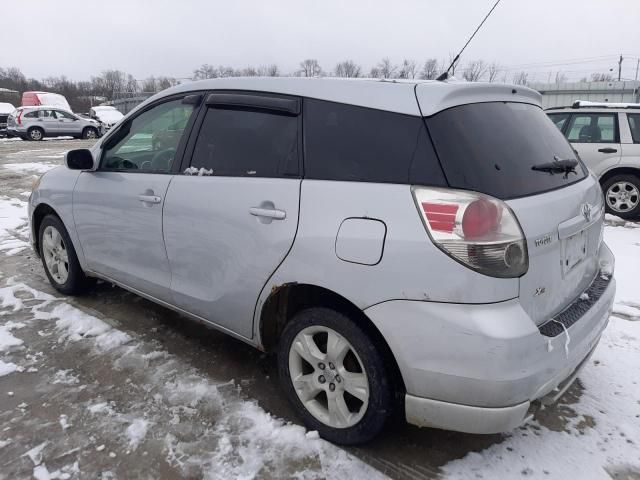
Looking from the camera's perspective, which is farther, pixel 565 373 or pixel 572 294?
pixel 572 294

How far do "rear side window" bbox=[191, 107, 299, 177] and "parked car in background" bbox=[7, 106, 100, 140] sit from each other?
2524 cm

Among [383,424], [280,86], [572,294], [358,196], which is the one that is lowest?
[383,424]

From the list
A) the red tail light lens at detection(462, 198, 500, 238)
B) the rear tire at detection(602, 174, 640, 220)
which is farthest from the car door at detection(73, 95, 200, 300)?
the rear tire at detection(602, 174, 640, 220)

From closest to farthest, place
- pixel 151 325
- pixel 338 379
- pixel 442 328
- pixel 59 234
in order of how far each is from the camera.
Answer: pixel 442 328
pixel 338 379
pixel 151 325
pixel 59 234

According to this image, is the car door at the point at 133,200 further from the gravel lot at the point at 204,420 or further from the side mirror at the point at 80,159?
the gravel lot at the point at 204,420

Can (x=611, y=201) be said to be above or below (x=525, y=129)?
below

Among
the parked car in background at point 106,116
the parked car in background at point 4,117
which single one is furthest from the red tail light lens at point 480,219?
the parked car in background at point 4,117

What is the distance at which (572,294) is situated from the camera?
7.91 ft

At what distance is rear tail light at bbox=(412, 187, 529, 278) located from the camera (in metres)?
1.95

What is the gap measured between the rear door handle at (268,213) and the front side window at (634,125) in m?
7.33

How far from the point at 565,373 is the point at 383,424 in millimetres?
825

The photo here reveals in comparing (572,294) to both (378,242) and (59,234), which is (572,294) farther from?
(59,234)

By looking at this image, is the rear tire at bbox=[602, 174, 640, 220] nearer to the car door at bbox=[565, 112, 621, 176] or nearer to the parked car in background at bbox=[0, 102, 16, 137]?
the car door at bbox=[565, 112, 621, 176]

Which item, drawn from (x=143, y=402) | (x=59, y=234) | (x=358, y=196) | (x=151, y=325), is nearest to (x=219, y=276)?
(x=143, y=402)
